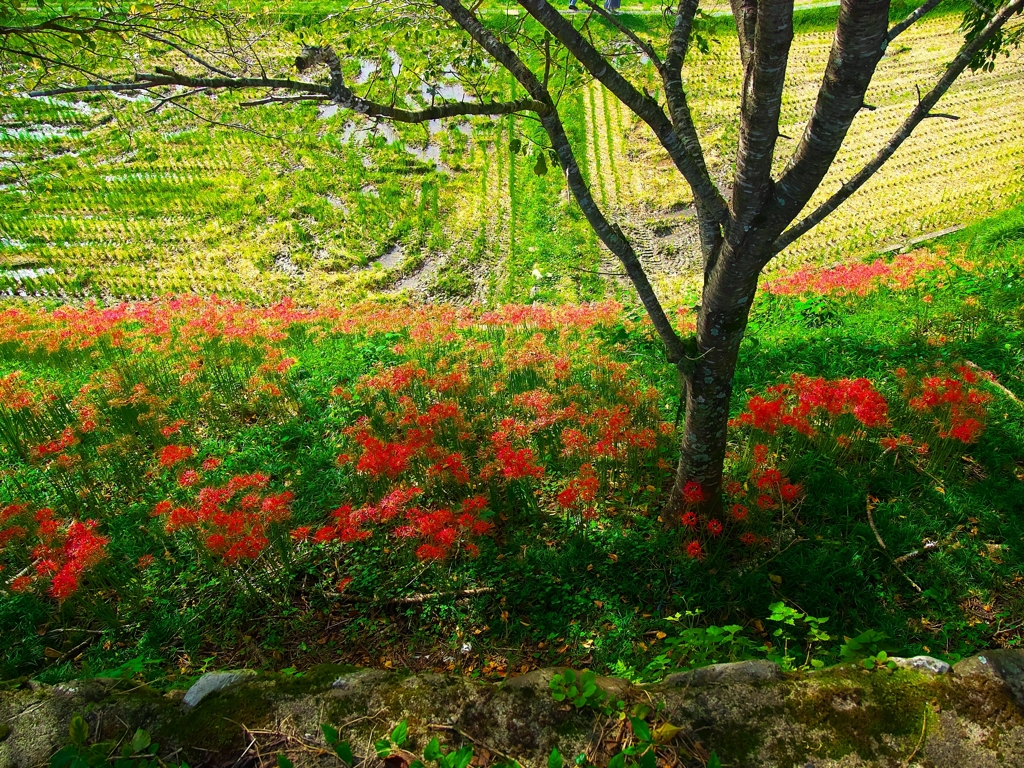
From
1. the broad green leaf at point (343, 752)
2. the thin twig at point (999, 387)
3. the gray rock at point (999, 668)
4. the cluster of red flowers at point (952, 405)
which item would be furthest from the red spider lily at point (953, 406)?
the broad green leaf at point (343, 752)

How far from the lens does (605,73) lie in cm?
276

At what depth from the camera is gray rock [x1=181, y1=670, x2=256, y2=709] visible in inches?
80.3

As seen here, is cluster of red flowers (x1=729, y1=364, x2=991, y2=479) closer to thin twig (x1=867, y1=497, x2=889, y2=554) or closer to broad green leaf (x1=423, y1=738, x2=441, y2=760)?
thin twig (x1=867, y1=497, x2=889, y2=554)

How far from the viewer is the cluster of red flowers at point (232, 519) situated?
11.0 ft

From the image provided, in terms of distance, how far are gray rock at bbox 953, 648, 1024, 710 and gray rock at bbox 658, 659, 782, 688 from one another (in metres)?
0.61

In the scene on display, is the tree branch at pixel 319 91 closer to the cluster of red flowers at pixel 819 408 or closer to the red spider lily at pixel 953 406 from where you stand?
the cluster of red flowers at pixel 819 408

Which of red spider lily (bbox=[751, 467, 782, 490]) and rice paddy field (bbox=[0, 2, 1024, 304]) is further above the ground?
rice paddy field (bbox=[0, 2, 1024, 304])

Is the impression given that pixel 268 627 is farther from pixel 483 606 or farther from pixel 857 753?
pixel 857 753

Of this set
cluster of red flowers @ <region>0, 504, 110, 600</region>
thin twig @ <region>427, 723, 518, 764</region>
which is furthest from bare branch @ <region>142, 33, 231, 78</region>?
cluster of red flowers @ <region>0, 504, 110, 600</region>

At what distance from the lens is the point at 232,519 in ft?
11.4

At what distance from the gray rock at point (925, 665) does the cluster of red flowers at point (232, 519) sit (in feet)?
10.8

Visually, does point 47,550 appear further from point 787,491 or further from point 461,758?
point 787,491

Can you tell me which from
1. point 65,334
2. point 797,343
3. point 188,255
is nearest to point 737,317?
point 797,343

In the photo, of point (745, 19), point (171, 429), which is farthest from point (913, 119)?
point (171, 429)
